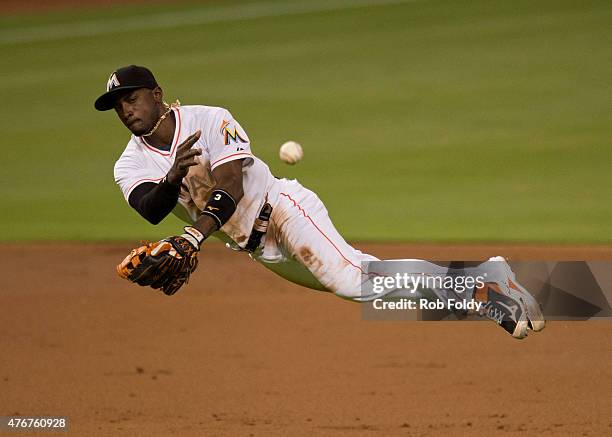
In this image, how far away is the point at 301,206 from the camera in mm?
5938

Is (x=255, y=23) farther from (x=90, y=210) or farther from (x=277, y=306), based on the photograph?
(x=277, y=306)

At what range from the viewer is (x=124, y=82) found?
5.30 meters

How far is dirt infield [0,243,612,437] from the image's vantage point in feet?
22.7

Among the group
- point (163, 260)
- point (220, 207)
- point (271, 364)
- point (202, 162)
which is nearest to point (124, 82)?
point (202, 162)

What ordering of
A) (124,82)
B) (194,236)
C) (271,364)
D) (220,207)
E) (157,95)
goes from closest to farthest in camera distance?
(194,236)
(220,207)
(124,82)
(157,95)
(271,364)

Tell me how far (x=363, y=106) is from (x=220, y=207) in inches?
417

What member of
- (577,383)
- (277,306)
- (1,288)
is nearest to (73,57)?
(1,288)

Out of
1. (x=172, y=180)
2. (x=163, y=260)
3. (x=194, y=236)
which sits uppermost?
(x=172, y=180)

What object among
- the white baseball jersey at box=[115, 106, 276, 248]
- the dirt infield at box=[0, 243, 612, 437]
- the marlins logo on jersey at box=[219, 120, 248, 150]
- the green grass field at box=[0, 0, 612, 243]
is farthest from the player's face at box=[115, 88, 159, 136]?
the green grass field at box=[0, 0, 612, 243]

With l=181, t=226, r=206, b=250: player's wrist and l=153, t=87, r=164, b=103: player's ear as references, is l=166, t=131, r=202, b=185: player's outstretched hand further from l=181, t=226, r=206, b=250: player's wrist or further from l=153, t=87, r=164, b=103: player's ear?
l=153, t=87, r=164, b=103: player's ear

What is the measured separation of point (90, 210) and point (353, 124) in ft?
14.6

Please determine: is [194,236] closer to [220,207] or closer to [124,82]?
[220,207]

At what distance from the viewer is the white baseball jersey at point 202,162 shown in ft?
18.1

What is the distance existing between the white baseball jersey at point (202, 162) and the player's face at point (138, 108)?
0.17 m
